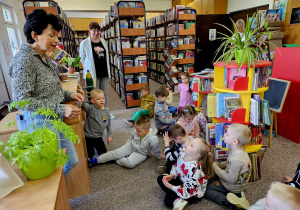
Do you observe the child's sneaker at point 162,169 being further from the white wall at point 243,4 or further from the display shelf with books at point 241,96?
the white wall at point 243,4

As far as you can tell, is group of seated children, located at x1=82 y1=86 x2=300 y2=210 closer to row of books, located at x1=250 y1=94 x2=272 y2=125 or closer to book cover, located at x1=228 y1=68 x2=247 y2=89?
row of books, located at x1=250 y1=94 x2=272 y2=125

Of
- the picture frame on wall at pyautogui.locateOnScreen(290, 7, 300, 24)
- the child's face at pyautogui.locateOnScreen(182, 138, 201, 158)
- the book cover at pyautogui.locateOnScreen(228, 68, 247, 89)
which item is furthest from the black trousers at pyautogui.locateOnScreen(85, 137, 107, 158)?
the picture frame on wall at pyautogui.locateOnScreen(290, 7, 300, 24)

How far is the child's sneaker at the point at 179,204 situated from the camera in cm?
163

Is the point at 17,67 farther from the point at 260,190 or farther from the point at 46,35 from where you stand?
the point at 260,190

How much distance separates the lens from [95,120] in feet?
7.70

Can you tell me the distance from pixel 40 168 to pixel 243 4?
6638 millimetres

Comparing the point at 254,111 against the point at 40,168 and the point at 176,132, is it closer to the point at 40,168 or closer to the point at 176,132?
the point at 176,132

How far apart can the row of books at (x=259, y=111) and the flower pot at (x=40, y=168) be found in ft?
6.07

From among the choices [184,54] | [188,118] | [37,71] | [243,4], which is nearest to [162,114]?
[188,118]

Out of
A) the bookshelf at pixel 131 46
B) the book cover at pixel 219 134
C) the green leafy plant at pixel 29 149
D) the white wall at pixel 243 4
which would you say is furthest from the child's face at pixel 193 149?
the white wall at pixel 243 4

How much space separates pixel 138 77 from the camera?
4500mm

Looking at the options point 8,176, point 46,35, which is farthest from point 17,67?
point 8,176

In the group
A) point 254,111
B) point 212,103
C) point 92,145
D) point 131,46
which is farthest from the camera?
point 131,46

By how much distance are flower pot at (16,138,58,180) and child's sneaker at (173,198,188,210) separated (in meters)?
1.13
